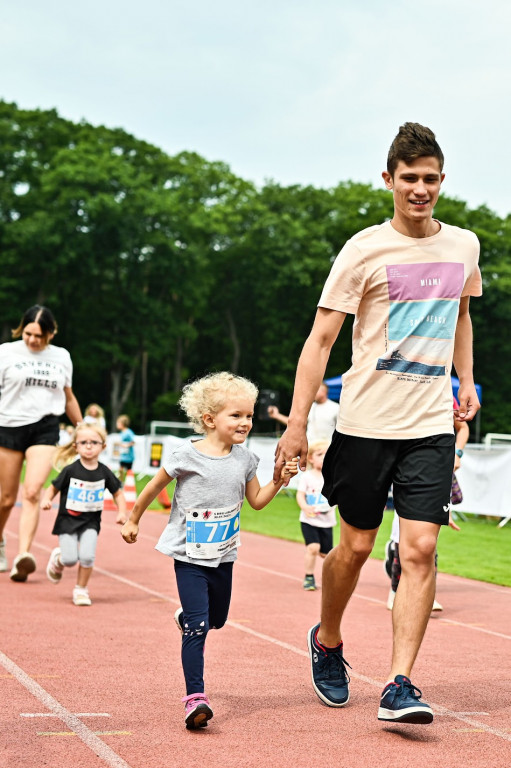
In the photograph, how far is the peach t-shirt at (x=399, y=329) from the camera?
4.98 m

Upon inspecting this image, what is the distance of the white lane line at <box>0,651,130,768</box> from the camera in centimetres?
425

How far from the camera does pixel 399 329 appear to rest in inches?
197

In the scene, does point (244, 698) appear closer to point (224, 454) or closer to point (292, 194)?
point (224, 454)

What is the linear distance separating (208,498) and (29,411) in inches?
192

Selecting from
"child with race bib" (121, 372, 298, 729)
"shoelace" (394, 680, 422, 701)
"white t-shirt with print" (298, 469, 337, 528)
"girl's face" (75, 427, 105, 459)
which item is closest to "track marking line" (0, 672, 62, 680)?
"child with race bib" (121, 372, 298, 729)

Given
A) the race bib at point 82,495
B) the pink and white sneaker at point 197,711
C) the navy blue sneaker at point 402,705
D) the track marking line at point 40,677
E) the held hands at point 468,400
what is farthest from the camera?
the race bib at point 82,495

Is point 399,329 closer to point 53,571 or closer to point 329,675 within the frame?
point 329,675

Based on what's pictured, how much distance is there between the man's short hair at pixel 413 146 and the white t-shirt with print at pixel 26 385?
5166mm

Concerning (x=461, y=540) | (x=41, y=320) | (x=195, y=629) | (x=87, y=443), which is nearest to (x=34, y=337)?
(x=41, y=320)

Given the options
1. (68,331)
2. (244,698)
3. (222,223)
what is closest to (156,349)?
(68,331)

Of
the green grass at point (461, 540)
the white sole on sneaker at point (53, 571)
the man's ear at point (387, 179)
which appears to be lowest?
the green grass at point (461, 540)

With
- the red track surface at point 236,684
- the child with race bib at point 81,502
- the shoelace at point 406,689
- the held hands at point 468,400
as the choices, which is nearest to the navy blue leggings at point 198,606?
the red track surface at point 236,684

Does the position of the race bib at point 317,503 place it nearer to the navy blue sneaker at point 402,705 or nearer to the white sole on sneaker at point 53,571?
the white sole on sneaker at point 53,571

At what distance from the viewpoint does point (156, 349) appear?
60062mm
